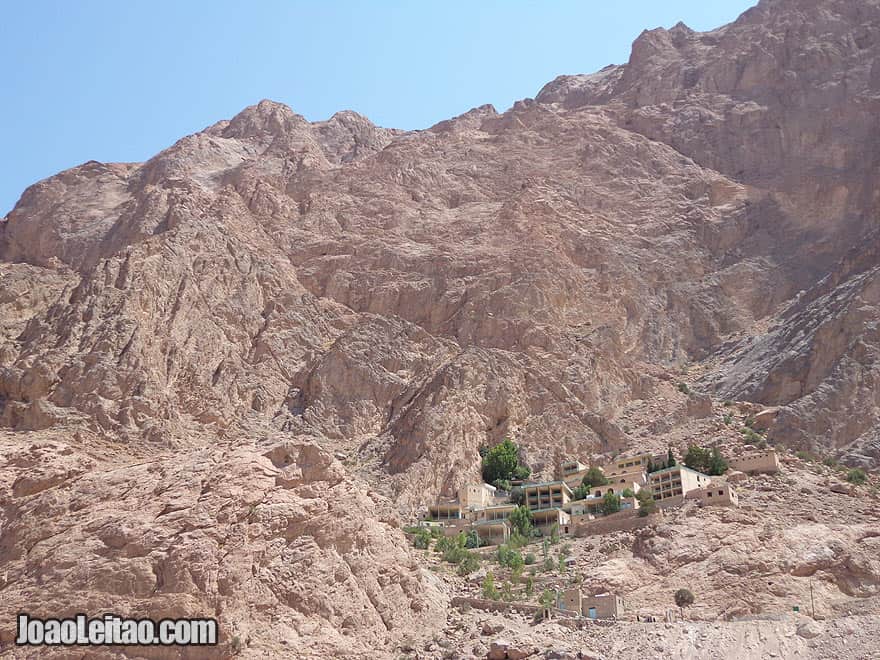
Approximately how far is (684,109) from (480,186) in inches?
897

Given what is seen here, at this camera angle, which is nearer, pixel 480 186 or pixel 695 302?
pixel 695 302

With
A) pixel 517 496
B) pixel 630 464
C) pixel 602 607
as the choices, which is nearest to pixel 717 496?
pixel 602 607

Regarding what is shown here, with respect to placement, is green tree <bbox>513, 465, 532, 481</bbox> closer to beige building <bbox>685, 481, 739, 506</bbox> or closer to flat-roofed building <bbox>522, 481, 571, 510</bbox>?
flat-roofed building <bbox>522, 481, 571, 510</bbox>

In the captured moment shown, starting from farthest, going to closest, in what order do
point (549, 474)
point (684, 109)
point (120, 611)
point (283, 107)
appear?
point (283, 107) < point (684, 109) < point (549, 474) < point (120, 611)

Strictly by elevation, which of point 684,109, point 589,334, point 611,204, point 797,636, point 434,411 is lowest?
point 797,636

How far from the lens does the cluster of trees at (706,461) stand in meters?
68.8

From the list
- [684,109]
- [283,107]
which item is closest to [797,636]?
[684,109]

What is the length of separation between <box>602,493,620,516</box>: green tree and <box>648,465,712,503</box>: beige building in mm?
1943

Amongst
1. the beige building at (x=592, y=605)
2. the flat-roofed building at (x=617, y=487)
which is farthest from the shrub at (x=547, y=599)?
the flat-roofed building at (x=617, y=487)

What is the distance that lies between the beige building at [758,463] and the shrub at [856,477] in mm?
3643

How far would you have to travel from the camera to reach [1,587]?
4497 cm

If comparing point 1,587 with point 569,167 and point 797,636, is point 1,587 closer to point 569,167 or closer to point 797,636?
point 797,636

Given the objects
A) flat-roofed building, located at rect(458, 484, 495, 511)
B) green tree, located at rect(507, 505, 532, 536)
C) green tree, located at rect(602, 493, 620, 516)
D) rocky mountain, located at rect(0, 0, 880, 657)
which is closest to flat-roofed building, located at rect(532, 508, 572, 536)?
green tree, located at rect(507, 505, 532, 536)

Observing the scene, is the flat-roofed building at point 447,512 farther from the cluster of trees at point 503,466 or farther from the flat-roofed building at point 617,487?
the flat-roofed building at point 617,487
